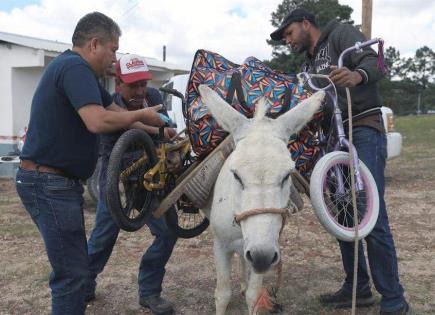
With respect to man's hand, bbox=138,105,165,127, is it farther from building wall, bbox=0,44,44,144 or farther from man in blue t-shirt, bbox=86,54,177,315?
building wall, bbox=0,44,44,144

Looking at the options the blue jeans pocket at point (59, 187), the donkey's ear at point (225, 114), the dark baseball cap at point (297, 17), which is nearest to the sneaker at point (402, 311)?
the donkey's ear at point (225, 114)

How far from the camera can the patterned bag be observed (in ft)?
11.5

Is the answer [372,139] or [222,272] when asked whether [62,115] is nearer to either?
[222,272]

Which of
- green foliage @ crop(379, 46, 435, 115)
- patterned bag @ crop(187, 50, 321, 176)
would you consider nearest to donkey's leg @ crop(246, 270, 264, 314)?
patterned bag @ crop(187, 50, 321, 176)

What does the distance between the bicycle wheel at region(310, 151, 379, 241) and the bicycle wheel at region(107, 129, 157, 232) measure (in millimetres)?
1286

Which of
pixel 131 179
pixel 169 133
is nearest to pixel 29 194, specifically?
pixel 131 179

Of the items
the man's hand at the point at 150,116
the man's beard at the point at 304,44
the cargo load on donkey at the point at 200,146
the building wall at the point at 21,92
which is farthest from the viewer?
the building wall at the point at 21,92

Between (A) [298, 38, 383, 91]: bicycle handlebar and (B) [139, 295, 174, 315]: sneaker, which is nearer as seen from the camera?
(A) [298, 38, 383, 91]: bicycle handlebar

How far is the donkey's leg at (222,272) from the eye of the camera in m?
3.60

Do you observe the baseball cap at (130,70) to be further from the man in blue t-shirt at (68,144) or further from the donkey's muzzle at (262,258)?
the donkey's muzzle at (262,258)

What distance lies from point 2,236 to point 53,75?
14.6 ft

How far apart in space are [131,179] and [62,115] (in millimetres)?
902

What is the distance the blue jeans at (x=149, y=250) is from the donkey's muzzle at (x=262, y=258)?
5.99 ft

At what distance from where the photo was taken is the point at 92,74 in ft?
9.61
